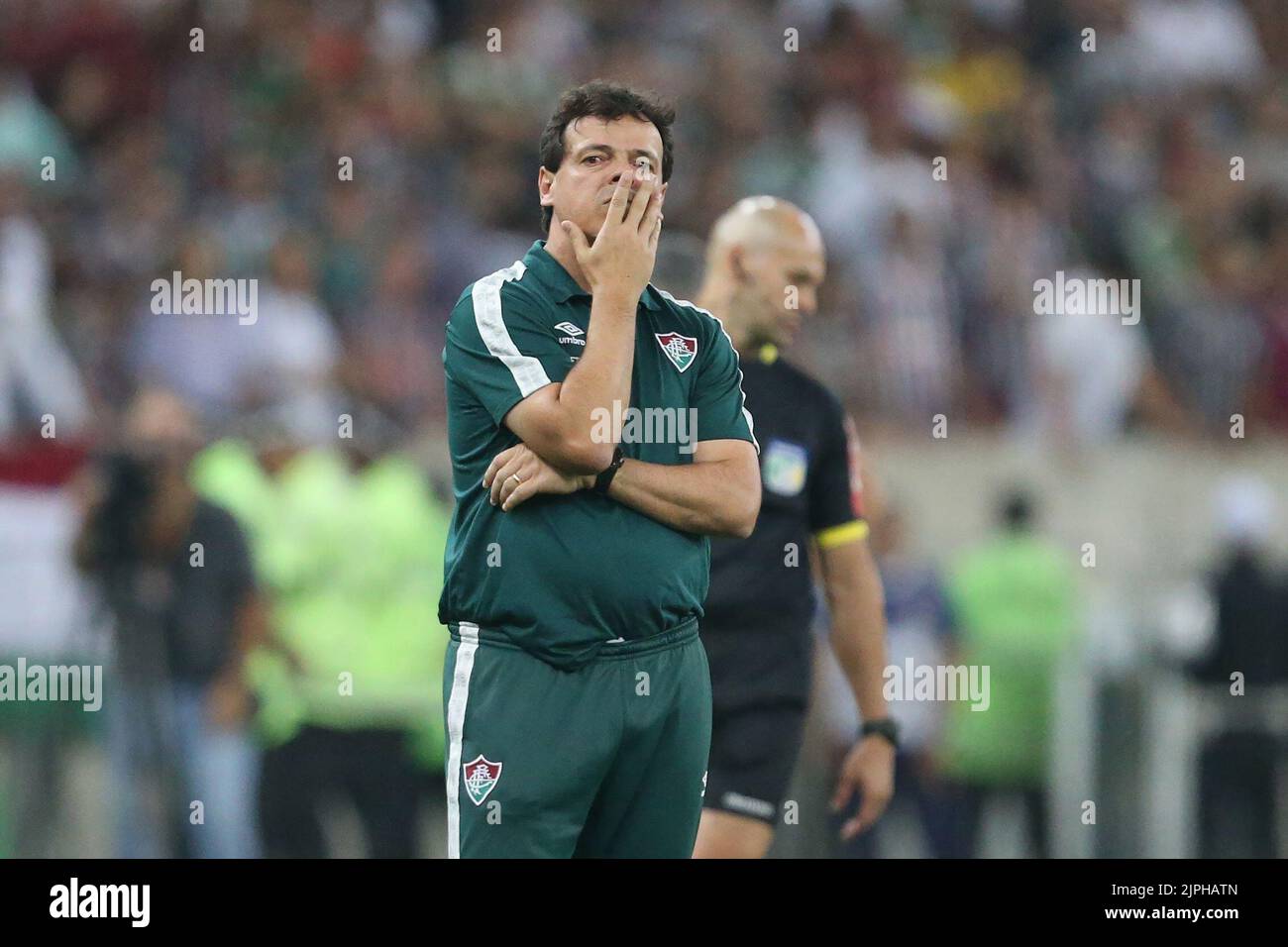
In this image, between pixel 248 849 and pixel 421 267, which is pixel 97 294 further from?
pixel 248 849

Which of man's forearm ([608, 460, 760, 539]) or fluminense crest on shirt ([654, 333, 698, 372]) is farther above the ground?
fluminense crest on shirt ([654, 333, 698, 372])

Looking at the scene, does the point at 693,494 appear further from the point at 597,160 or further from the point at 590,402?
the point at 597,160

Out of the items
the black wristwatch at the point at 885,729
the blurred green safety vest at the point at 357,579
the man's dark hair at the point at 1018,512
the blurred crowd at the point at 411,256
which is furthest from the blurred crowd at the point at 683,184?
the black wristwatch at the point at 885,729

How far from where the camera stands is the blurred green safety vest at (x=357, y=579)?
374 inches

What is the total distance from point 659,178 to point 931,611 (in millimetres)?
6291

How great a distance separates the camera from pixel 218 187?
11.8 metres

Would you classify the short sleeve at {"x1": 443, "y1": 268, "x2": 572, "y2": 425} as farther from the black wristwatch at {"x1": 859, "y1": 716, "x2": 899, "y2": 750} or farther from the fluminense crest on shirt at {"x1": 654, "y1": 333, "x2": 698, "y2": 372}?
the black wristwatch at {"x1": 859, "y1": 716, "x2": 899, "y2": 750}

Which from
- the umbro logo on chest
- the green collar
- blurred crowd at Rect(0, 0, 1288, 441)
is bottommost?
the umbro logo on chest

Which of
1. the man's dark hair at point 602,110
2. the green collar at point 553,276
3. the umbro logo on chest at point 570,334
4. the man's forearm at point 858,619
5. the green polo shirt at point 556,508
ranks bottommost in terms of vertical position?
the man's forearm at point 858,619

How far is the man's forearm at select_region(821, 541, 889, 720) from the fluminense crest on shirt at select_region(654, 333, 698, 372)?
1.65 m

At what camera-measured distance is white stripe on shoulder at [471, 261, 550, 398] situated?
4.30m

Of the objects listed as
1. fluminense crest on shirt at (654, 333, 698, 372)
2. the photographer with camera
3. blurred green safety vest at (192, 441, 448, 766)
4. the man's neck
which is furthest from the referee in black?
the photographer with camera

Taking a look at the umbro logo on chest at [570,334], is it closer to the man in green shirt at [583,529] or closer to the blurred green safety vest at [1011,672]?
the man in green shirt at [583,529]
